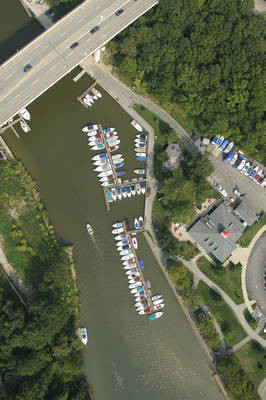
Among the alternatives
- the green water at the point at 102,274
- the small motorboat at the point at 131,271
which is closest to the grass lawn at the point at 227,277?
the green water at the point at 102,274

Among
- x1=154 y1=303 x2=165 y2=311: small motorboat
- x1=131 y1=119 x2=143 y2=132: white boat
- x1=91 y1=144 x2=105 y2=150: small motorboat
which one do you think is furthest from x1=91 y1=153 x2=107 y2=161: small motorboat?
x1=154 y1=303 x2=165 y2=311: small motorboat

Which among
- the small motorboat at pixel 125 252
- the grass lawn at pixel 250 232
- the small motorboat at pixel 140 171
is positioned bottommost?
the grass lawn at pixel 250 232

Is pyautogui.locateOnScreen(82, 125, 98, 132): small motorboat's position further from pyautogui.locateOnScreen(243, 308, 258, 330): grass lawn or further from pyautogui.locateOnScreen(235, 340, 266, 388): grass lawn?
pyautogui.locateOnScreen(235, 340, 266, 388): grass lawn

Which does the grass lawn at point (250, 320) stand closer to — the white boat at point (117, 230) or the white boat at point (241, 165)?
the white boat at point (241, 165)

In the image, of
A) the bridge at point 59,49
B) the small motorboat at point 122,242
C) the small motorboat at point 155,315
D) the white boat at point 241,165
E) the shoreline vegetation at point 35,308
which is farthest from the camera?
the white boat at point 241,165

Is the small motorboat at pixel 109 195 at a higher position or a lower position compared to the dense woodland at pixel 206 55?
lower

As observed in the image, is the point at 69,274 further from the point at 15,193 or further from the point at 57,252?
the point at 15,193

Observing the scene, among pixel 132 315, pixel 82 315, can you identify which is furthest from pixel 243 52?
pixel 82 315
